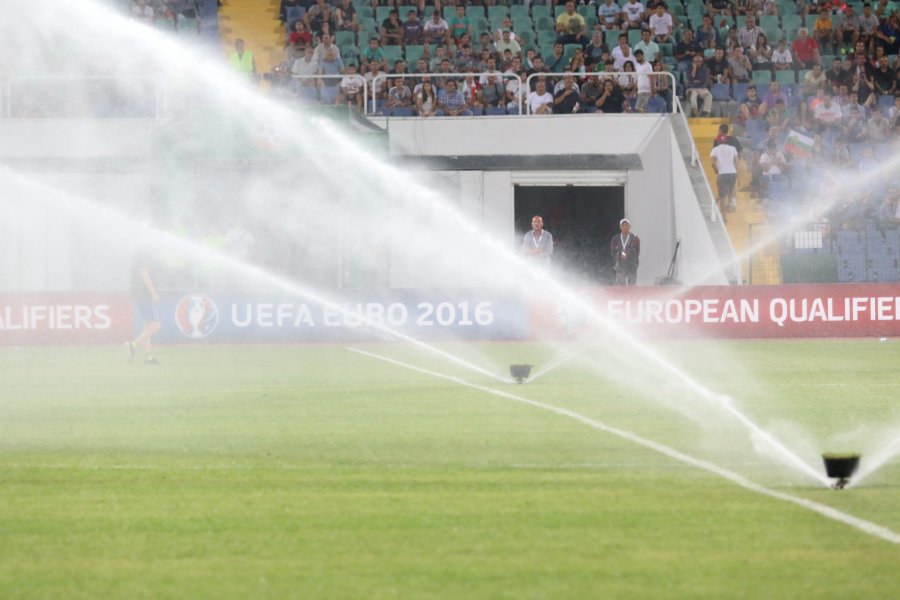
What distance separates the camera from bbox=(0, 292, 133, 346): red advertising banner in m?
28.1

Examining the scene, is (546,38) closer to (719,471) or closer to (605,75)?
(605,75)

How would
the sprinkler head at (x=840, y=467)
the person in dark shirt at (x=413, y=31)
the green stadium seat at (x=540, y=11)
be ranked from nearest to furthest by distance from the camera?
the sprinkler head at (x=840, y=467)
the person in dark shirt at (x=413, y=31)
the green stadium seat at (x=540, y=11)

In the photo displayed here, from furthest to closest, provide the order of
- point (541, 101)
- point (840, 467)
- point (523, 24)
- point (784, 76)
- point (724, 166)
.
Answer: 1. point (523, 24)
2. point (784, 76)
3. point (541, 101)
4. point (724, 166)
5. point (840, 467)

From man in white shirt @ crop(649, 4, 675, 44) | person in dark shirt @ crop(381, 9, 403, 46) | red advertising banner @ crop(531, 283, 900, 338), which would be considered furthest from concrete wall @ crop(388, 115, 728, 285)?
red advertising banner @ crop(531, 283, 900, 338)

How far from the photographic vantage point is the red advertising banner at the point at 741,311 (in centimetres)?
2858

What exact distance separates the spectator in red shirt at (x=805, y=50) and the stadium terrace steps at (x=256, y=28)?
11.5 m

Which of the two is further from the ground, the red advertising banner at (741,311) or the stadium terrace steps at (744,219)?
the stadium terrace steps at (744,219)

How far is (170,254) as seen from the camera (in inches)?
998

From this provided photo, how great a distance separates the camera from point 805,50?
116ft

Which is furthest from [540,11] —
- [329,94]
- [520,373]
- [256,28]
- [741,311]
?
[520,373]

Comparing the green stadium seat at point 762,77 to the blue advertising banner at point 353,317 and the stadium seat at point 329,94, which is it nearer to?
the stadium seat at point 329,94

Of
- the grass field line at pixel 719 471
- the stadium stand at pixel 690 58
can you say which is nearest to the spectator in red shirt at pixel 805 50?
the stadium stand at pixel 690 58

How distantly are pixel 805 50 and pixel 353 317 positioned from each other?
1312 centimetres

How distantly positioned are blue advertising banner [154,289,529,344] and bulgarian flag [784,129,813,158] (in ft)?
26.2
